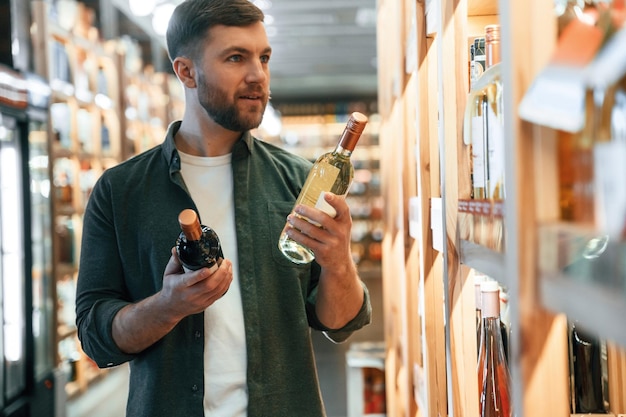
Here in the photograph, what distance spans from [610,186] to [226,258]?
1286mm

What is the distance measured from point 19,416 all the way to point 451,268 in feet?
13.5

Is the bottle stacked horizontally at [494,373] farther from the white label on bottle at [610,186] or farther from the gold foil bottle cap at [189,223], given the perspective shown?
the white label on bottle at [610,186]

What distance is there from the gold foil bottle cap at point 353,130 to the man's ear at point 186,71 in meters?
0.67

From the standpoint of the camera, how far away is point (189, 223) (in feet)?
4.52

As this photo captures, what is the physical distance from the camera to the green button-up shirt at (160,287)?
1760 mm

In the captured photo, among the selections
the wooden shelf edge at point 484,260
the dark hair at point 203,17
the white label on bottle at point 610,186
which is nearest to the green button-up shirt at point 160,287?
the dark hair at point 203,17

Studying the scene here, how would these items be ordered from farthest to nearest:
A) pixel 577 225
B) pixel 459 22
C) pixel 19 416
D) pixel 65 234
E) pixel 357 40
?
pixel 357 40, pixel 65 234, pixel 19 416, pixel 459 22, pixel 577 225

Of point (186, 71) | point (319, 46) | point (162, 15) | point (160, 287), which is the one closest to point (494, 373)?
point (160, 287)

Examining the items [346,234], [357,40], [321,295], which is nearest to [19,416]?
[321,295]

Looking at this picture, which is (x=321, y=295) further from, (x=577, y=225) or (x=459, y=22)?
(x=577, y=225)

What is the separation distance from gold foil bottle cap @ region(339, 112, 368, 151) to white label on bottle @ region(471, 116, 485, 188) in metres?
0.26

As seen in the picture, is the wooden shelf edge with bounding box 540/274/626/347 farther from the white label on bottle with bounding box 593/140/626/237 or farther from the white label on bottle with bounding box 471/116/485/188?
the white label on bottle with bounding box 471/116/485/188

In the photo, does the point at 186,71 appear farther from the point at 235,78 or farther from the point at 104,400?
the point at 104,400

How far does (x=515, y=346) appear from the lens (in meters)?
0.82
